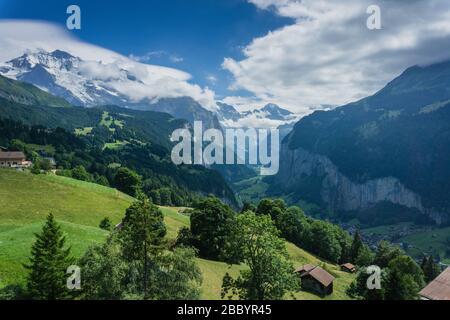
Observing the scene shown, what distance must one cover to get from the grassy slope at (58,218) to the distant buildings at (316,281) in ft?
6.56

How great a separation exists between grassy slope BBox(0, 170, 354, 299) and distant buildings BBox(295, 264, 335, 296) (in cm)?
200

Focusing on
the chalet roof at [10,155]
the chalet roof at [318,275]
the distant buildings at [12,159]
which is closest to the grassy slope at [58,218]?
the chalet roof at [318,275]

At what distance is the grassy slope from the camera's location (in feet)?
151

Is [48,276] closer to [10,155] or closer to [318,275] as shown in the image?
[318,275]

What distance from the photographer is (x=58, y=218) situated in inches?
2817

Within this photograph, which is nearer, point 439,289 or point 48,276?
point 48,276

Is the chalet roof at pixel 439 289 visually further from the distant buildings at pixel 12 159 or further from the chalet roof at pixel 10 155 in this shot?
the chalet roof at pixel 10 155

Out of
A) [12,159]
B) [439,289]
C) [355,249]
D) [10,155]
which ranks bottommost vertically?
[355,249]

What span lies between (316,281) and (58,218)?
49.6m

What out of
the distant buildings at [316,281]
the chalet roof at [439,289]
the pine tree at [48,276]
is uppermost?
the pine tree at [48,276]

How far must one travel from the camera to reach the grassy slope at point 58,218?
4616 cm

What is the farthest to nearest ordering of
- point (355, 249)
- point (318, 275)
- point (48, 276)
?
point (355, 249) < point (318, 275) < point (48, 276)

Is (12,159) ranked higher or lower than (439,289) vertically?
higher

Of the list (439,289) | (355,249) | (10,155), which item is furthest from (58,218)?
(355,249)
